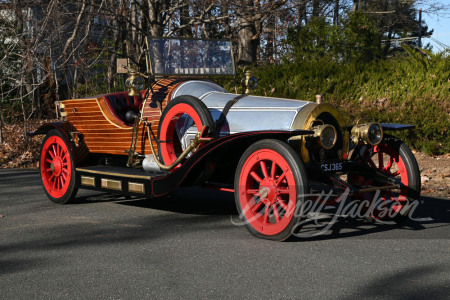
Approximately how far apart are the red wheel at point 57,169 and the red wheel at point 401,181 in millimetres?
3243

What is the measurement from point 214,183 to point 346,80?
17.4ft

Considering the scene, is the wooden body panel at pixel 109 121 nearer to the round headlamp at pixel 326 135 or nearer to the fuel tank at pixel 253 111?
the fuel tank at pixel 253 111

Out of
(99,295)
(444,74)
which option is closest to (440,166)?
(444,74)

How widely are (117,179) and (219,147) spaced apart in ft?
4.32

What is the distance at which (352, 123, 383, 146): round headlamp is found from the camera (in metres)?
4.93

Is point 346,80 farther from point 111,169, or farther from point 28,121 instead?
point 28,121

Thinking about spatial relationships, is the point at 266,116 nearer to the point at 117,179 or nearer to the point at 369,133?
the point at 369,133

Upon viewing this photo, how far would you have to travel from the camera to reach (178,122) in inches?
227

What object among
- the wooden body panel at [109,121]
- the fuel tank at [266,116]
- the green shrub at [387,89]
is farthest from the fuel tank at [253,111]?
the green shrub at [387,89]

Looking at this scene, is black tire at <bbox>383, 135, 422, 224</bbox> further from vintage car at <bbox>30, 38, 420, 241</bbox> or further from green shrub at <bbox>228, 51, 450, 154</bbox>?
green shrub at <bbox>228, 51, 450, 154</bbox>

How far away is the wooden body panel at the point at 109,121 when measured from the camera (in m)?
5.89

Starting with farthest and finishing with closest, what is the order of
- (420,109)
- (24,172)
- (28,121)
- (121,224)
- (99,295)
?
(28,121)
(24,172)
(420,109)
(121,224)
(99,295)

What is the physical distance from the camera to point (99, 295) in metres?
3.34

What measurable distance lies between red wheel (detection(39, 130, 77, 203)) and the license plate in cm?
300
